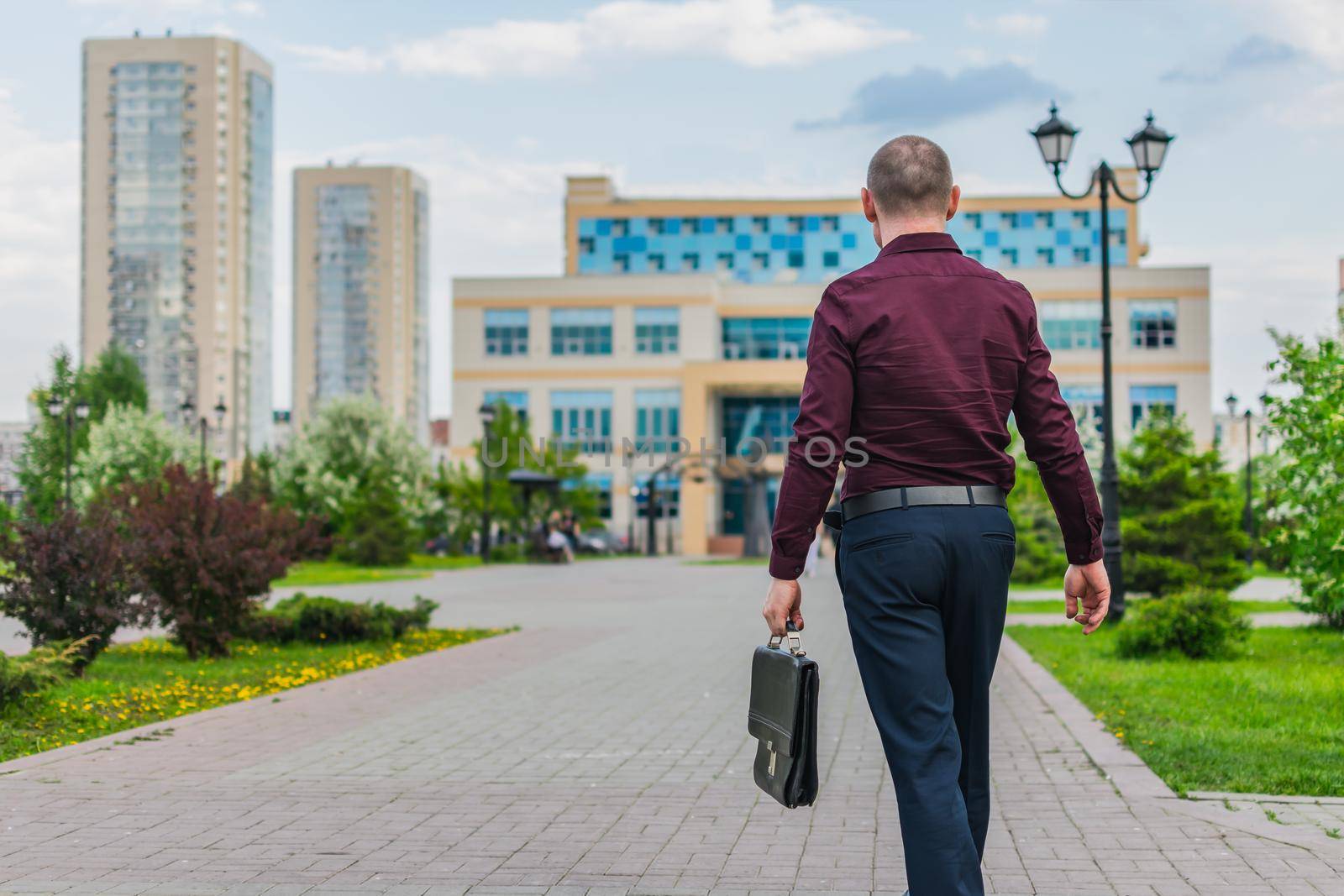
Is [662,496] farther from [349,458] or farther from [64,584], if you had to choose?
[64,584]

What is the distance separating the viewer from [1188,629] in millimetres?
11852

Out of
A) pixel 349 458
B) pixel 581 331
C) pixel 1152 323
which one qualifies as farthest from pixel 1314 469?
pixel 581 331

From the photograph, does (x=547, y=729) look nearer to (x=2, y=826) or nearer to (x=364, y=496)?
(x=2, y=826)

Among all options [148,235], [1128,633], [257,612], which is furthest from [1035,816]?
[148,235]

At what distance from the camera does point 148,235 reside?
447 feet

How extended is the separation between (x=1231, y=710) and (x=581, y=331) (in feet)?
217

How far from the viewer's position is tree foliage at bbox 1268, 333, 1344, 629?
36.2ft

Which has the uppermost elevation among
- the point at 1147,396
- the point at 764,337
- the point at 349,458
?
the point at 764,337

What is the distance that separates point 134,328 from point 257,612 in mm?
133375

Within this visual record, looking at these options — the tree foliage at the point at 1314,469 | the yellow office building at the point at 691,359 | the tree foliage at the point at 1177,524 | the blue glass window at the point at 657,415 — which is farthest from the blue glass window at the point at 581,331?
the tree foliage at the point at 1314,469

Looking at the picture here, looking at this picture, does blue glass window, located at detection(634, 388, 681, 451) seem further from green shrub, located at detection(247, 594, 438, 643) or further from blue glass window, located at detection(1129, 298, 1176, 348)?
green shrub, located at detection(247, 594, 438, 643)

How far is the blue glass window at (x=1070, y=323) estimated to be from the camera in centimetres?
6994

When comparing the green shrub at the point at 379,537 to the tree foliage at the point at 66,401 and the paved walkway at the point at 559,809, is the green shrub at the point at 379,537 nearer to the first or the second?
the tree foliage at the point at 66,401

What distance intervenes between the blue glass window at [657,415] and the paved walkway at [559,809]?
200ft
